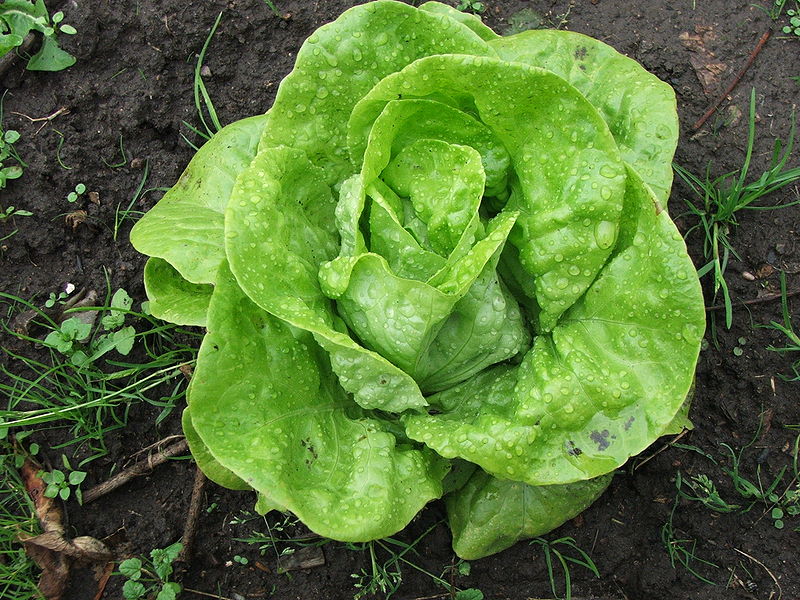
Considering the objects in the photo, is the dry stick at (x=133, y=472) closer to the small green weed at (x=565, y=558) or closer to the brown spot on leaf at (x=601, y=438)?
the small green weed at (x=565, y=558)

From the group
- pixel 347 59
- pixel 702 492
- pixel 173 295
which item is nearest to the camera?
pixel 347 59

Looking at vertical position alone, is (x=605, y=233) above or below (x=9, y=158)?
above

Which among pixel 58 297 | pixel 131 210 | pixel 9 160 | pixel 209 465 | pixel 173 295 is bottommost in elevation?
pixel 58 297

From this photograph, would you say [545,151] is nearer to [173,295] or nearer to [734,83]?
[173,295]

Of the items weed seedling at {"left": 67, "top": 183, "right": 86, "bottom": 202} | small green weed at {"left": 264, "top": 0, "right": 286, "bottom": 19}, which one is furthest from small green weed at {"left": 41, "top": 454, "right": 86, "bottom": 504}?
small green weed at {"left": 264, "top": 0, "right": 286, "bottom": 19}

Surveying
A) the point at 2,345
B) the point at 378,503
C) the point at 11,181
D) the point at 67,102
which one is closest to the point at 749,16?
the point at 378,503

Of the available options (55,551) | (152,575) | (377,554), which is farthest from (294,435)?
(55,551)

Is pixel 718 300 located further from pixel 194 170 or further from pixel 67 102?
pixel 67 102

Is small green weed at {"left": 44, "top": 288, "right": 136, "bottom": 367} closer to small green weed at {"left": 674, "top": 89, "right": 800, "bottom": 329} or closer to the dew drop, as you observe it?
the dew drop
